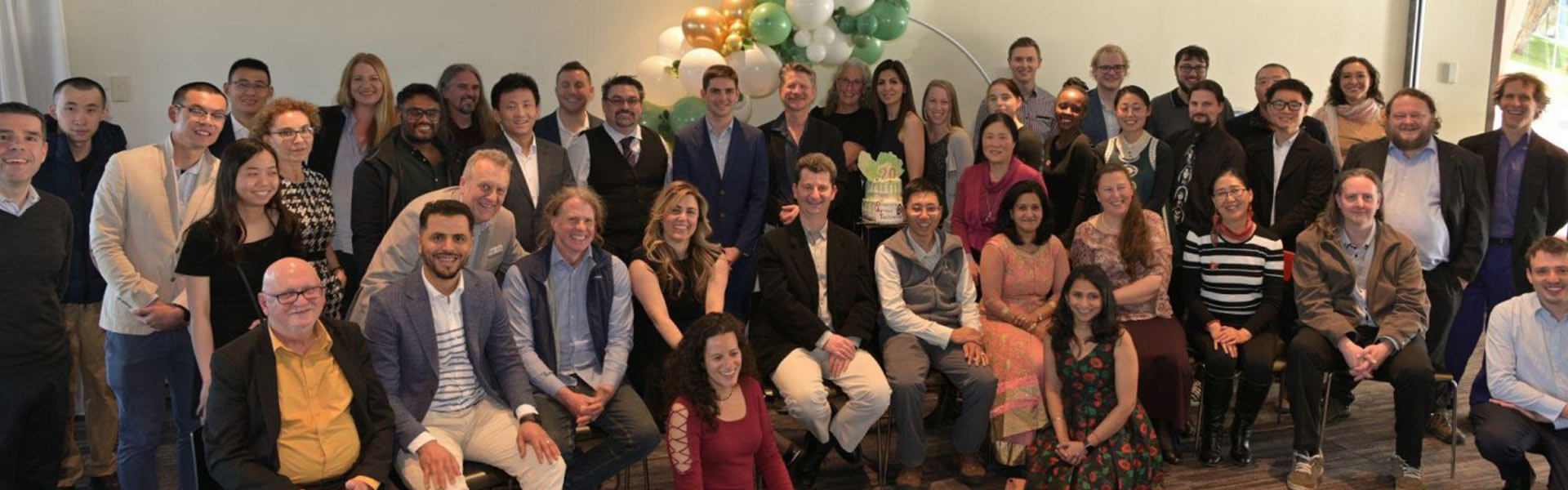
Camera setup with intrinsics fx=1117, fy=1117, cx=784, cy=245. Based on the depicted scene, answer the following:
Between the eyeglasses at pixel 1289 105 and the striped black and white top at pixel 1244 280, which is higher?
the eyeglasses at pixel 1289 105

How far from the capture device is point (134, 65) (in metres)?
5.55

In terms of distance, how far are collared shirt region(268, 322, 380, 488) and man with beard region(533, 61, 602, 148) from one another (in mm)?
1909

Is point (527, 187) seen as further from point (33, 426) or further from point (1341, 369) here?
point (1341, 369)

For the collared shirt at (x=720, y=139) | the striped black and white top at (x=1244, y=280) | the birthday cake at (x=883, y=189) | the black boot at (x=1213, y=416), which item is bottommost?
the black boot at (x=1213, y=416)

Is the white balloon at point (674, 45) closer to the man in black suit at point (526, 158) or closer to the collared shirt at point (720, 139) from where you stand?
the collared shirt at point (720, 139)

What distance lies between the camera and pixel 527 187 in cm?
436

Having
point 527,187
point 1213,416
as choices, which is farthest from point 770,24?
point 1213,416

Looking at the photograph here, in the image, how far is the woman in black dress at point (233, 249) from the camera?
127 inches

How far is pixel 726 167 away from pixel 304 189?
1754 mm

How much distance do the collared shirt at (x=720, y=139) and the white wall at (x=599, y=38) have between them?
1.86m

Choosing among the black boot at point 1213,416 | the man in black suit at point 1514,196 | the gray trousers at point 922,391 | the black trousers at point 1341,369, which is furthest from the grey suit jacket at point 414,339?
the man in black suit at point 1514,196

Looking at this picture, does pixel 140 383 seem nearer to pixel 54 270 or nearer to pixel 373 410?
pixel 54 270

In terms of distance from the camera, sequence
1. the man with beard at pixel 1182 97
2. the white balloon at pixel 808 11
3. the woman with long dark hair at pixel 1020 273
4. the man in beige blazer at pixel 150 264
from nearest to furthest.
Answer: the man in beige blazer at pixel 150 264 < the woman with long dark hair at pixel 1020 273 < the white balloon at pixel 808 11 < the man with beard at pixel 1182 97

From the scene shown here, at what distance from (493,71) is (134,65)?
175 cm
